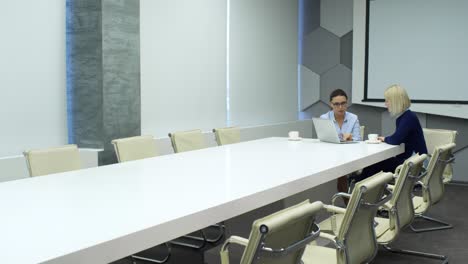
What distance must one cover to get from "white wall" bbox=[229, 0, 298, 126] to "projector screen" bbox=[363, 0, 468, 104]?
1.16m

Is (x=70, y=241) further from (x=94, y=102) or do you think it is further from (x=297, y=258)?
(x=94, y=102)

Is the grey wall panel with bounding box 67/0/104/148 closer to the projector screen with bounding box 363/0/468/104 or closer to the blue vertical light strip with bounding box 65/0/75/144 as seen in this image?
the blue vertical light strip with bounding box 65/0/75/144

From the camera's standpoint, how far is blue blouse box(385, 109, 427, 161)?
5020 millimetres

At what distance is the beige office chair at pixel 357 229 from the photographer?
8.66ft

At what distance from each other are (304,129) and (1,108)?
514 centimetres

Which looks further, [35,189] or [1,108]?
[1,108]

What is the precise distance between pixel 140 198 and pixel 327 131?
9.62ft

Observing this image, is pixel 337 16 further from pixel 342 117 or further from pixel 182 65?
pixel 342 117

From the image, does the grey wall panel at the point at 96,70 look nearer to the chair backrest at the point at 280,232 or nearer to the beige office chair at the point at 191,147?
the beige office chair at the point at 191,147

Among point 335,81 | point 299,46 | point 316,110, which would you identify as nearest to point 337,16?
point 299,46

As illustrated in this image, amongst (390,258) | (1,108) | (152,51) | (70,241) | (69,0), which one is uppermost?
(69,0)

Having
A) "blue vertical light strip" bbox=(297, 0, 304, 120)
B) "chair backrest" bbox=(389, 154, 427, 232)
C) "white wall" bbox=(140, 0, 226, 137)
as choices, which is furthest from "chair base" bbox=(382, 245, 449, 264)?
"blue vertical light strip" bbox=(297, 0, 304, 120)

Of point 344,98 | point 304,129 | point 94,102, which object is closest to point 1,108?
point 94,102

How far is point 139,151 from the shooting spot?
4547mm
